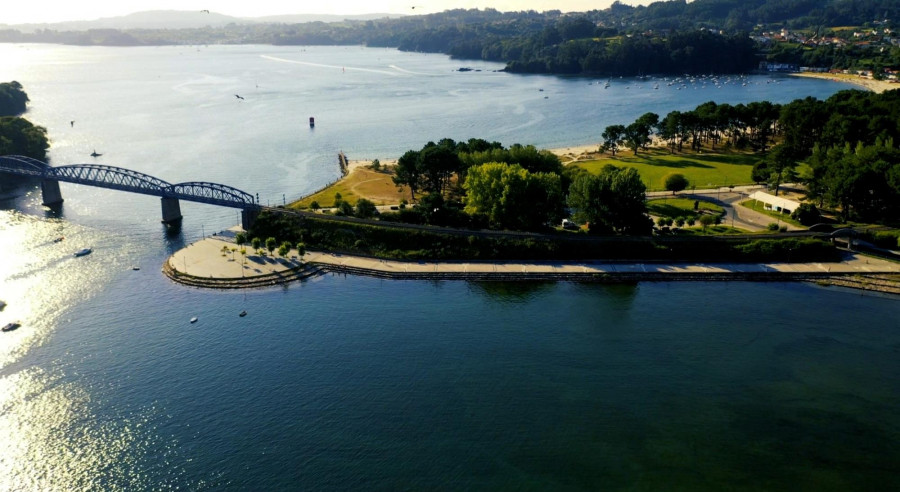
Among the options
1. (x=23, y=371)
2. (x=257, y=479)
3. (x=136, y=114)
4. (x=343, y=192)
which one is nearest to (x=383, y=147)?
(x=343, y=192)

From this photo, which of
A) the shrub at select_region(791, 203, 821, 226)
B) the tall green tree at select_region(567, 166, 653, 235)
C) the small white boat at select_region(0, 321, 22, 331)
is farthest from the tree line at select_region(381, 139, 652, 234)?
the small white boat at select_region(0, 321, 22, 331)

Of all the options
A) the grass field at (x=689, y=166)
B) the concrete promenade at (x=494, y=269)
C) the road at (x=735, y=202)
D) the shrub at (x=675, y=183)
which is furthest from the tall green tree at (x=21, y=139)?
the shrub at (x=675, y=183)

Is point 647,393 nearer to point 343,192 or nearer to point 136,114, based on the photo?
point 343,192

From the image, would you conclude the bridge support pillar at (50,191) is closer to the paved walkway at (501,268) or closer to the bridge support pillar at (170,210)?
the bridge support pillar at (170,210)

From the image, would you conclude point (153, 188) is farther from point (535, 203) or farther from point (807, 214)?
point (807, 214)

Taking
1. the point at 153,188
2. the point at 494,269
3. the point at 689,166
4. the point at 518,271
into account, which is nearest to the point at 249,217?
the point at 153,188

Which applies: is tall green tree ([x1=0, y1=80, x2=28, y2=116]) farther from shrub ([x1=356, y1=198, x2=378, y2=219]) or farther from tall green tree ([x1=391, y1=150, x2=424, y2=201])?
shrub ([x1=356, y1=198, x2=378, y2=219])
